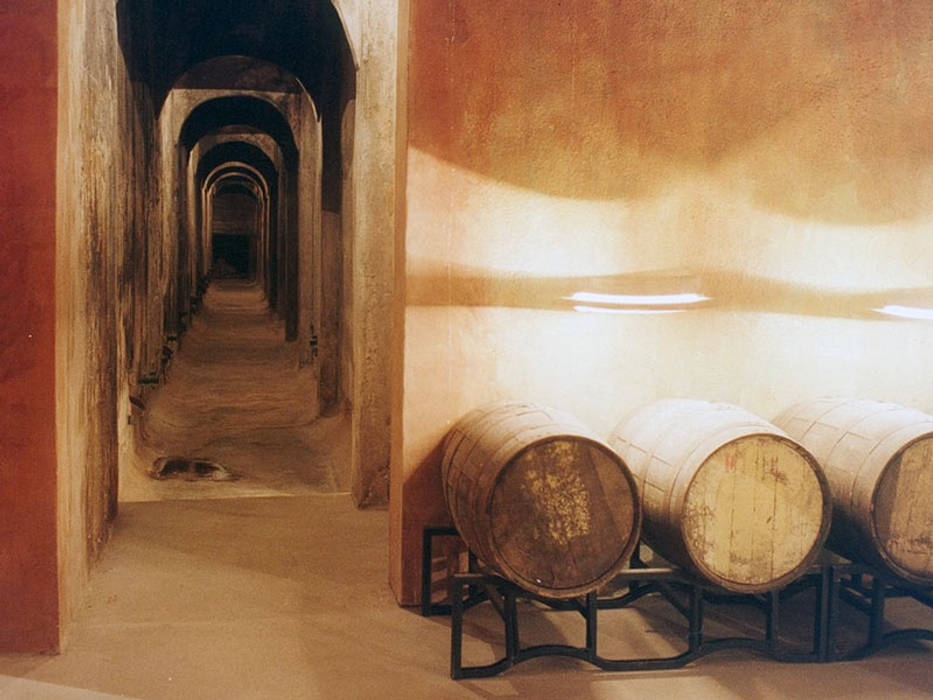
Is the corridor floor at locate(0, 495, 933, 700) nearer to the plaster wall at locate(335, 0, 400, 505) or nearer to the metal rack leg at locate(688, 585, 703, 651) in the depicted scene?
the metal rack leg at locate(688, 585, 703, 651)

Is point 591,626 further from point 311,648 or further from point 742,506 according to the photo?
point 311,648

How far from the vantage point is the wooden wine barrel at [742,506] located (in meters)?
3.61

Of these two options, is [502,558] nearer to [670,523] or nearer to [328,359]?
[670,523]

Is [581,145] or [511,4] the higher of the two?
[511,4]

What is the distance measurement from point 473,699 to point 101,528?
9.12 feet

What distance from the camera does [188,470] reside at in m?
7.78

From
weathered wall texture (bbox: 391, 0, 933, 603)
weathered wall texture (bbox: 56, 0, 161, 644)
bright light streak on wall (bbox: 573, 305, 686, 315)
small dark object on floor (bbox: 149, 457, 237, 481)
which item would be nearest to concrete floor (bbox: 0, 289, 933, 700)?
weathered wall texture (bbox: 56, 0, 161, 644)

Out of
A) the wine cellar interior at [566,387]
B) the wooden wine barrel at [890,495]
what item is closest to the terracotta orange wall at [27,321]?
the wine cellar interior at [566,387]

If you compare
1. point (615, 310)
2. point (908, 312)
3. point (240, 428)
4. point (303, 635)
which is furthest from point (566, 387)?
point (240, 428)

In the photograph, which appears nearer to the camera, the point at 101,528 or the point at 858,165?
the point at 858,165

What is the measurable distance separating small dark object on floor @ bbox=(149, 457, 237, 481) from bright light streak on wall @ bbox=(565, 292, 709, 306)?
430 centimetres

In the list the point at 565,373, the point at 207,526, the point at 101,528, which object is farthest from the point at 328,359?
the point at 565,373

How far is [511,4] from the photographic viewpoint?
14.4 ft

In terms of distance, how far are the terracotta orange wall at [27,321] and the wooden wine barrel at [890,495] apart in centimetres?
357
